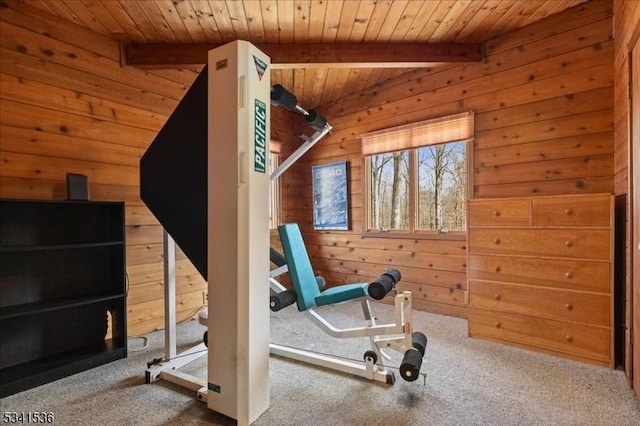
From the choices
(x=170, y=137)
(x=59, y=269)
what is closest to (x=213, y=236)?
(x=170, y=137)

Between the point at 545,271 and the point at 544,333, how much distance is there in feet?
1.48

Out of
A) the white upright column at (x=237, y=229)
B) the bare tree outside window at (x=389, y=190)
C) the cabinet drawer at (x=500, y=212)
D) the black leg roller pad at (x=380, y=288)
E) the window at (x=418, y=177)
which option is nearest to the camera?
the white upright column at (x=237, y=229)

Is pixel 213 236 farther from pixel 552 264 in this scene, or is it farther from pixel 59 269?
pixel 552 264

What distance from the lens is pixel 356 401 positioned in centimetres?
176

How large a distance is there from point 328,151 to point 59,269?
307 centimetres

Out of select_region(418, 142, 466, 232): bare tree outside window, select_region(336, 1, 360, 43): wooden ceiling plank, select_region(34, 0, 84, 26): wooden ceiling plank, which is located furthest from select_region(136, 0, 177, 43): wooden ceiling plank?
select_region(418, 142, 466, 232): bare tree outside window

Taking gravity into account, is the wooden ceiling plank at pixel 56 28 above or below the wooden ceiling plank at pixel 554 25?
below

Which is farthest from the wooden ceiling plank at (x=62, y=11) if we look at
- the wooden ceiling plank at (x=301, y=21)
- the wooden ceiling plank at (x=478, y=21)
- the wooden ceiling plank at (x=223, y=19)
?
the wooden ceiling plank at (x=478, y=21)

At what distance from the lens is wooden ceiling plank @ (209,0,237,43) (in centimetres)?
225

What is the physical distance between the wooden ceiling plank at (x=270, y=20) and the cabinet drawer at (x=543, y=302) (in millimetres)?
2623

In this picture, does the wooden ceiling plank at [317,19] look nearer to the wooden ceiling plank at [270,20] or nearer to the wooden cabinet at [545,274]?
the wooden ceiling plank at [270,20]

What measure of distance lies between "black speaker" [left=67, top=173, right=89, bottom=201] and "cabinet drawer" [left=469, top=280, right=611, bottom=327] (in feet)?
10.0

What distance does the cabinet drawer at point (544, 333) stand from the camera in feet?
7.09

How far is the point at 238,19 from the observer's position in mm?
2441
